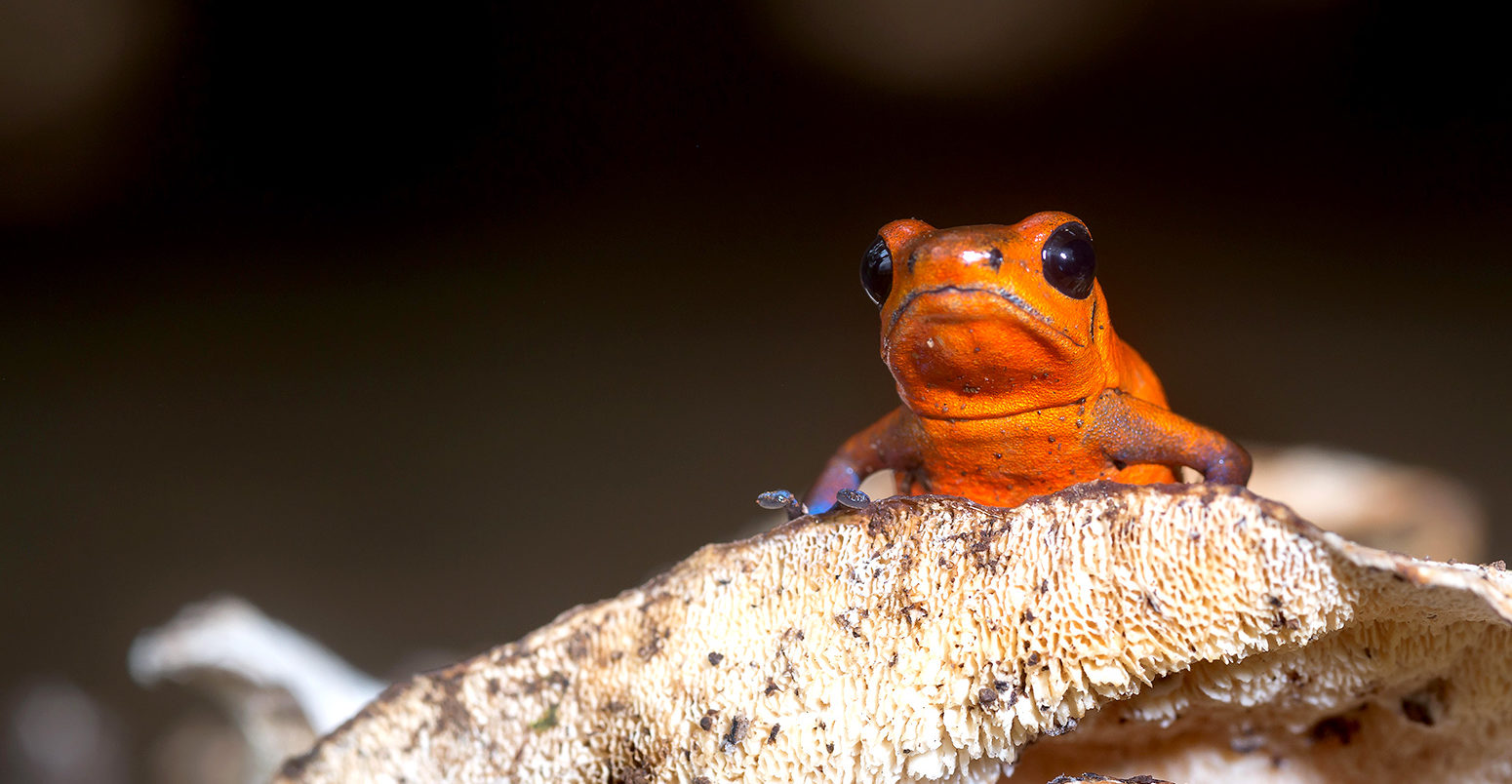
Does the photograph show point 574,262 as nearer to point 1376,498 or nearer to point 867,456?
point 867,456

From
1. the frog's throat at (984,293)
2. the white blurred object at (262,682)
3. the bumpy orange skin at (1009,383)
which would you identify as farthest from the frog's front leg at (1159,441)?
the white blurred object at (262,682)

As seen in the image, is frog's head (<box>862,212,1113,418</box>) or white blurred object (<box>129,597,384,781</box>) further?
white blurred object (<box>129,597,384,781</box>)

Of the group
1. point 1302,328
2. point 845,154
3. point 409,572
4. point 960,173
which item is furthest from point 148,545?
point 1302,328

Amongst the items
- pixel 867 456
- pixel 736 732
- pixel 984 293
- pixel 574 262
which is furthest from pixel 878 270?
pixel 574 262

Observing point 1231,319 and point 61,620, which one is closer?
point 1231,319

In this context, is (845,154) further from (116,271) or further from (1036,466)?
(116,271)

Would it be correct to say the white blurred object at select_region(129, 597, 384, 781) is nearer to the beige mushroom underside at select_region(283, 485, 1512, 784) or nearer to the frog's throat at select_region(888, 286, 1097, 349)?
the beige mushroom underside at select_region(283, 485, 1512, 784)

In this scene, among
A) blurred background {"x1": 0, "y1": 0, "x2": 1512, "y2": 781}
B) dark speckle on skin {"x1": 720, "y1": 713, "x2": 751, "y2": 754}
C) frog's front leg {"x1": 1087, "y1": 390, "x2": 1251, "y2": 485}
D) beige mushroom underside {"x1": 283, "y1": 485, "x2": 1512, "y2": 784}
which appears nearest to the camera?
beige mushroom underside {"x1": 283, "y1": 485, "x2": 1512, "y2": 784}

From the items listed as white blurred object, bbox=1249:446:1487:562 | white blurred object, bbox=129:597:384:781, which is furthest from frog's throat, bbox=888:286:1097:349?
white blurred object, bbox=129:597:384:781
